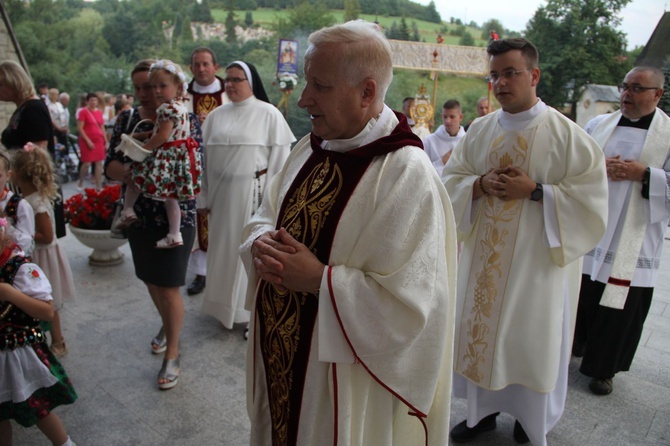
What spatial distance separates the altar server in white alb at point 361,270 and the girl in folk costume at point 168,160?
1.42 meters

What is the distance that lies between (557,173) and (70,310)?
3.98 metres

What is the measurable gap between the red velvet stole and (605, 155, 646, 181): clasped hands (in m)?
2.18

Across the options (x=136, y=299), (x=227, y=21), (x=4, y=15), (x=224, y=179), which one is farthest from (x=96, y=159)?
(x=227, y=21)

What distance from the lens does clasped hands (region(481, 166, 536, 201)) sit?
2537 millimetres

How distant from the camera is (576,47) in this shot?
21.5 meters

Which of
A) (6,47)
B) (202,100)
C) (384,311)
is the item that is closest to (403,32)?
(6,47)

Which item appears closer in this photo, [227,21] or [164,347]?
[164,347]

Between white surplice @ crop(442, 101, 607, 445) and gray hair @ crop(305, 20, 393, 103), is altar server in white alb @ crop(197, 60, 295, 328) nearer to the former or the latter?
white surplice @ crop(442, 101, 607, 445)

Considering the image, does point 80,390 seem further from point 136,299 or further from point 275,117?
point 275,117

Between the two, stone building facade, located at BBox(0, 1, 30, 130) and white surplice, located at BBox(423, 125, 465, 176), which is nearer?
white surplice, located at BBox(423, 125, 465, 176)

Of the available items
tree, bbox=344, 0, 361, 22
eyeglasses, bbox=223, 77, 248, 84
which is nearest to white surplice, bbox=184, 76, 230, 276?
eyeglasses, bbox=223, 77, 248, 84

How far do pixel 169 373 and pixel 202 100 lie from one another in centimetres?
268

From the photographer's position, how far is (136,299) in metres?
4.63

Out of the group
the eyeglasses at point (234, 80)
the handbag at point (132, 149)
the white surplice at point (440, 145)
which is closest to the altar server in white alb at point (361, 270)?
the handbag at point (132, 149)
